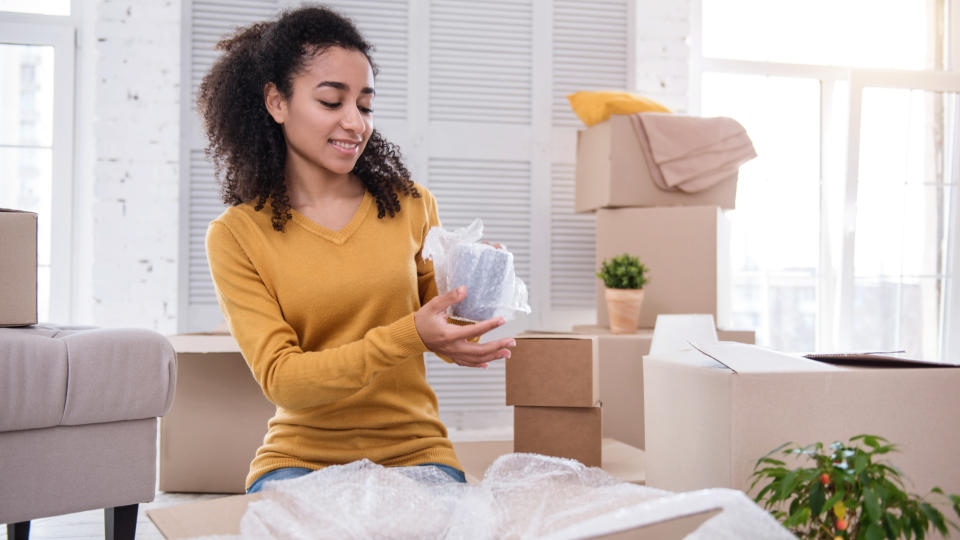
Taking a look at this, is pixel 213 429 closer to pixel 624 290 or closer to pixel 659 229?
pixel 624 290

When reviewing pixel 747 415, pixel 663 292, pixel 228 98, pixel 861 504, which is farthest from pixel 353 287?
pixel 663 292

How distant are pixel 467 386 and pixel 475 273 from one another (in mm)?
1806

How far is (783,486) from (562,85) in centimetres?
233

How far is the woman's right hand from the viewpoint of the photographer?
100cm

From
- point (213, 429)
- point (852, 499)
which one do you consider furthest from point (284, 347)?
point (213, 429)

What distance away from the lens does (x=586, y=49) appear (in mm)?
2883

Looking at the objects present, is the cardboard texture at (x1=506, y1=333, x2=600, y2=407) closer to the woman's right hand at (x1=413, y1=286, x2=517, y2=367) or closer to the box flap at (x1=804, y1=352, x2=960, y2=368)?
the woman's right hand at (x1=413, y1=286, x2=517, y2=367)

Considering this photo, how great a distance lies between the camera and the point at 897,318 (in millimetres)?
3152

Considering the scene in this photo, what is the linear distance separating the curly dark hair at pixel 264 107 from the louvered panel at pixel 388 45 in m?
1.47

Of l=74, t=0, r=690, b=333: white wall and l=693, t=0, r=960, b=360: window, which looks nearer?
l=74, t=0, r=690, b=333: white wall

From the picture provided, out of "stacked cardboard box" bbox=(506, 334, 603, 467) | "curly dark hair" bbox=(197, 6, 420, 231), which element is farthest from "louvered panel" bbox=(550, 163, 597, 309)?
"curly dark hair" bbox=(197, 6, 420, 231)

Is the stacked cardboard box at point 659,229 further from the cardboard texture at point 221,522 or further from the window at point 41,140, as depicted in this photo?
the window at point 41,140

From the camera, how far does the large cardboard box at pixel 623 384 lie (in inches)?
90.7

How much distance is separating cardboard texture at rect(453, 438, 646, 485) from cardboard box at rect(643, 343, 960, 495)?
2.72ft
